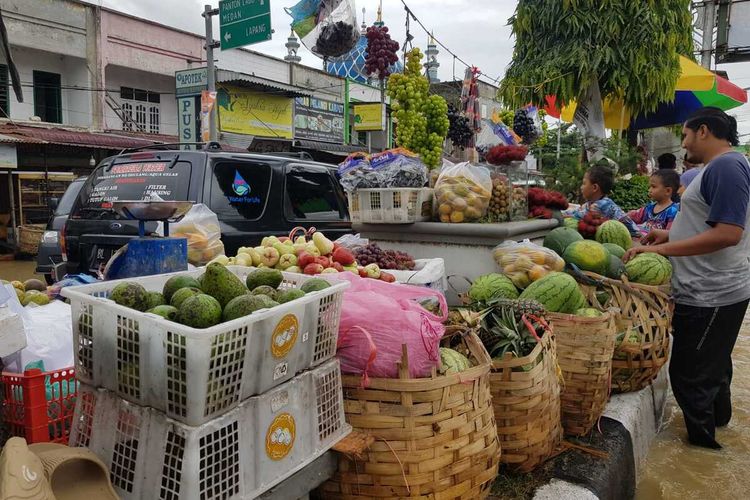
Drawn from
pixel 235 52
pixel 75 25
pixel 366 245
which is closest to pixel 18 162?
pixel 75 25

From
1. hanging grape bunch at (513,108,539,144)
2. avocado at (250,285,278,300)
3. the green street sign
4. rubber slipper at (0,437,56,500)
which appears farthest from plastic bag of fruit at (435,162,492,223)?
the green street sign

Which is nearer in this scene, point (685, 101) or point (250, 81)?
point (685, 101)

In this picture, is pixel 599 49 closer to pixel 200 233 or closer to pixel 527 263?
pixel 527 263

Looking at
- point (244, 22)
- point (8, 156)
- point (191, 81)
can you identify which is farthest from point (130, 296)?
point (191, 81)

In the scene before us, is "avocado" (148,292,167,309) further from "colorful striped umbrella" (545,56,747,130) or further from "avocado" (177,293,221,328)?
"colorful striped umbrella" (545,56,747,130)

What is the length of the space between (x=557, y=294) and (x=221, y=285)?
2.10 metres

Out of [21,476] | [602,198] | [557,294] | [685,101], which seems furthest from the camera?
[685,101]

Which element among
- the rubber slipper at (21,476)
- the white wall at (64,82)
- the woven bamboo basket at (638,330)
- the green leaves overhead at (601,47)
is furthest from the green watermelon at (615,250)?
the white wall at (64,82)

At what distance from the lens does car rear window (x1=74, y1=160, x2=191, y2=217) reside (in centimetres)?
477

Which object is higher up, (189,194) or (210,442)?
(189,194)

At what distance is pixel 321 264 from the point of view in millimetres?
3541

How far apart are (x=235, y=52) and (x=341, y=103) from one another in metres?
4.79

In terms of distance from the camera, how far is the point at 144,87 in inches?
746

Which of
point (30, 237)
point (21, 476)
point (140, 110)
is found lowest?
point (30, 237)
